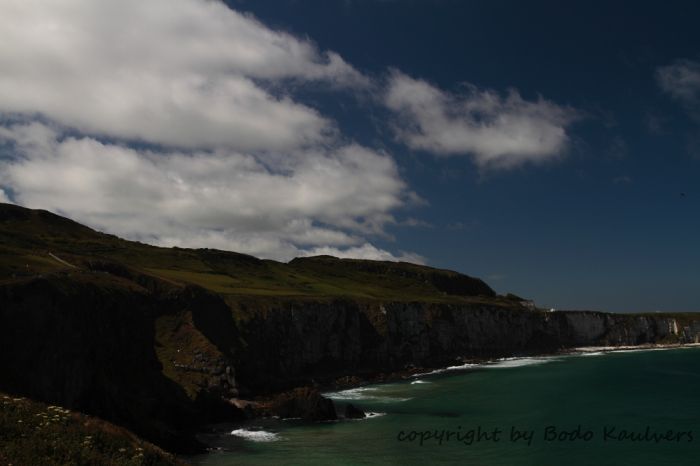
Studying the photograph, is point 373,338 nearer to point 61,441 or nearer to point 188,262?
point 188,262

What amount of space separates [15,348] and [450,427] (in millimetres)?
40408

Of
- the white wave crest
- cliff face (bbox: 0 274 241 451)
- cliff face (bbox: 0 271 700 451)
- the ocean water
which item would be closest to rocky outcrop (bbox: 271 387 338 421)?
the ocean water

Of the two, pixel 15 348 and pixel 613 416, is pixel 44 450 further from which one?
pixel 613 416

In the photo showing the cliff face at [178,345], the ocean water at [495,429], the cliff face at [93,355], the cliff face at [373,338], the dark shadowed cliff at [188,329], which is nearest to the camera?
the cliff face at [93,355]

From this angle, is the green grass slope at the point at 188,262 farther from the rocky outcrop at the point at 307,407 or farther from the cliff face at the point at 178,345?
the rocky outcrop at the point at 307,407

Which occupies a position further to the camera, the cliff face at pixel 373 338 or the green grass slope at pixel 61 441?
the cliff face at pixel 373 338

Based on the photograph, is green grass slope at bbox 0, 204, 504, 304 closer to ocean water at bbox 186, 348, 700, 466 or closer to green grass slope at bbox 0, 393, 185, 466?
ocean water at bbox 186, 348, 700, 466

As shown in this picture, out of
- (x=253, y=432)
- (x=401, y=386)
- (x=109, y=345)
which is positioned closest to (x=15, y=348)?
(x=109, y=345)

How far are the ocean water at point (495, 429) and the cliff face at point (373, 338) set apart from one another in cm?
1516

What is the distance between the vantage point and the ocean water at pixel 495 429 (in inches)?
1708

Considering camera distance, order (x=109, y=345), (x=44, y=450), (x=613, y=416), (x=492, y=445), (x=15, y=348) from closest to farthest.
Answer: (x=44, y=450), (x=15, y=348), (x=492, y=445), (x=109, y=345), (x=613, y=416)

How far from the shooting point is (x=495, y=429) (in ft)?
179

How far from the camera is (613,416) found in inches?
2430

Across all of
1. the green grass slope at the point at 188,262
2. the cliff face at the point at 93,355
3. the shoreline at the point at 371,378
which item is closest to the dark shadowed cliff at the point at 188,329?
the cliff face at the point at 93,355
